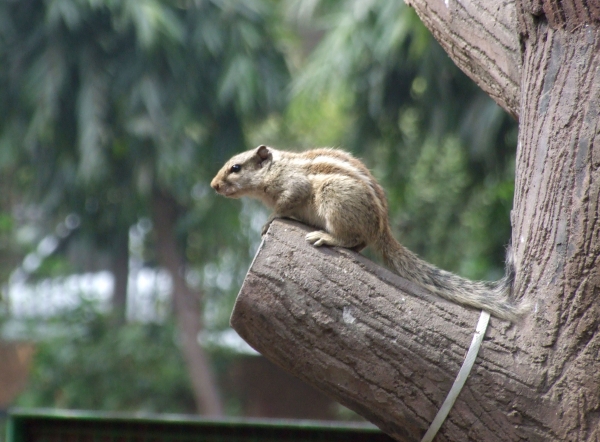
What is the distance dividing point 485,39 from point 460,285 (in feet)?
2.92

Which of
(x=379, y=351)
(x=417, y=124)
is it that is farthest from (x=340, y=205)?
(x=417, y=124)

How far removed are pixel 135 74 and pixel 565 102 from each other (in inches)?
279

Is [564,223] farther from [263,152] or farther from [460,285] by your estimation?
[263,152]

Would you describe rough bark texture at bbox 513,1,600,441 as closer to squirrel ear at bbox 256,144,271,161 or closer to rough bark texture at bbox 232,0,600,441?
rough bark texture at bbox 232,0,600,441

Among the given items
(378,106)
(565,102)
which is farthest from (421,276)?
(378,106)

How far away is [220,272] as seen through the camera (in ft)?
35.7

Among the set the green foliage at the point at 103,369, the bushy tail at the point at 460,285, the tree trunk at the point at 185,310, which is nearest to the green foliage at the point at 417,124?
the tree trunk at the point at 185,310

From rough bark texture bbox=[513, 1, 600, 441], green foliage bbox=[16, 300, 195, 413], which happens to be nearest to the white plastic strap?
rough bark texture bbox=[513, 1, 600, 441]

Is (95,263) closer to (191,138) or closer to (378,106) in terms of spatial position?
(191,138)

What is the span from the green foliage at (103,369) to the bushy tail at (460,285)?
309 inches

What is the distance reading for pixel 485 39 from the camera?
8.29 feet

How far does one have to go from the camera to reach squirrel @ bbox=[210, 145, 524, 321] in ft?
7.41

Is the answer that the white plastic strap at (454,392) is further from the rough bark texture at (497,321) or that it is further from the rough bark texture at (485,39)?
the rough bark texture at (485,39)

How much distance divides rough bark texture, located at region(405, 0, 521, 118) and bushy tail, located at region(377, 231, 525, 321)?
Answer: 2.01ft
